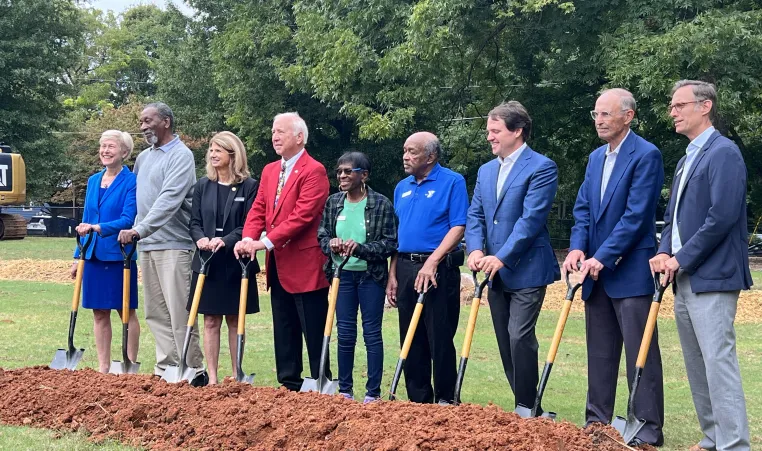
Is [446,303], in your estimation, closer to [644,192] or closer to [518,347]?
[518,347]

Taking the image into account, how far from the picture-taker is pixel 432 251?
7219 millimetres

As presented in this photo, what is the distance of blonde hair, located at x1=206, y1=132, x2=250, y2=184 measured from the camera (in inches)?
317

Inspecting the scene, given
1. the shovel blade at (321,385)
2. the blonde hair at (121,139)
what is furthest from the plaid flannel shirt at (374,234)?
the blonde hair at (121,139)

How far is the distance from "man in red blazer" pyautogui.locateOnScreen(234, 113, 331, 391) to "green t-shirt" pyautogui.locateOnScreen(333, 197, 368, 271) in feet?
1.04

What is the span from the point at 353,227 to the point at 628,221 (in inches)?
85.1

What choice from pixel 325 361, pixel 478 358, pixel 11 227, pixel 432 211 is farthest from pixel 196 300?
pixel 11 227

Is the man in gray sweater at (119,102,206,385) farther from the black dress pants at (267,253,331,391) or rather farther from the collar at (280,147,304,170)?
the collar at (280,147,304,170)

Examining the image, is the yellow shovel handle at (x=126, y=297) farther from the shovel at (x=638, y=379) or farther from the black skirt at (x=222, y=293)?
the shovel at (x=638, y=379)

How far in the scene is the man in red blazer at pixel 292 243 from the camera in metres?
7.63

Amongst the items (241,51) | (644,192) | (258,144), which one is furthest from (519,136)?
(258,144)

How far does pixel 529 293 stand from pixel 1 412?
3680 millimetres

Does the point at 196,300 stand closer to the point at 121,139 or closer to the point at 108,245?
the point at 108,245

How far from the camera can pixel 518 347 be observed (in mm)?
6449

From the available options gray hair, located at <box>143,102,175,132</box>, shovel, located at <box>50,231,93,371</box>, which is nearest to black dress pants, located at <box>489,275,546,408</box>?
gray hair, located at <box>143,102,175,132</box>
